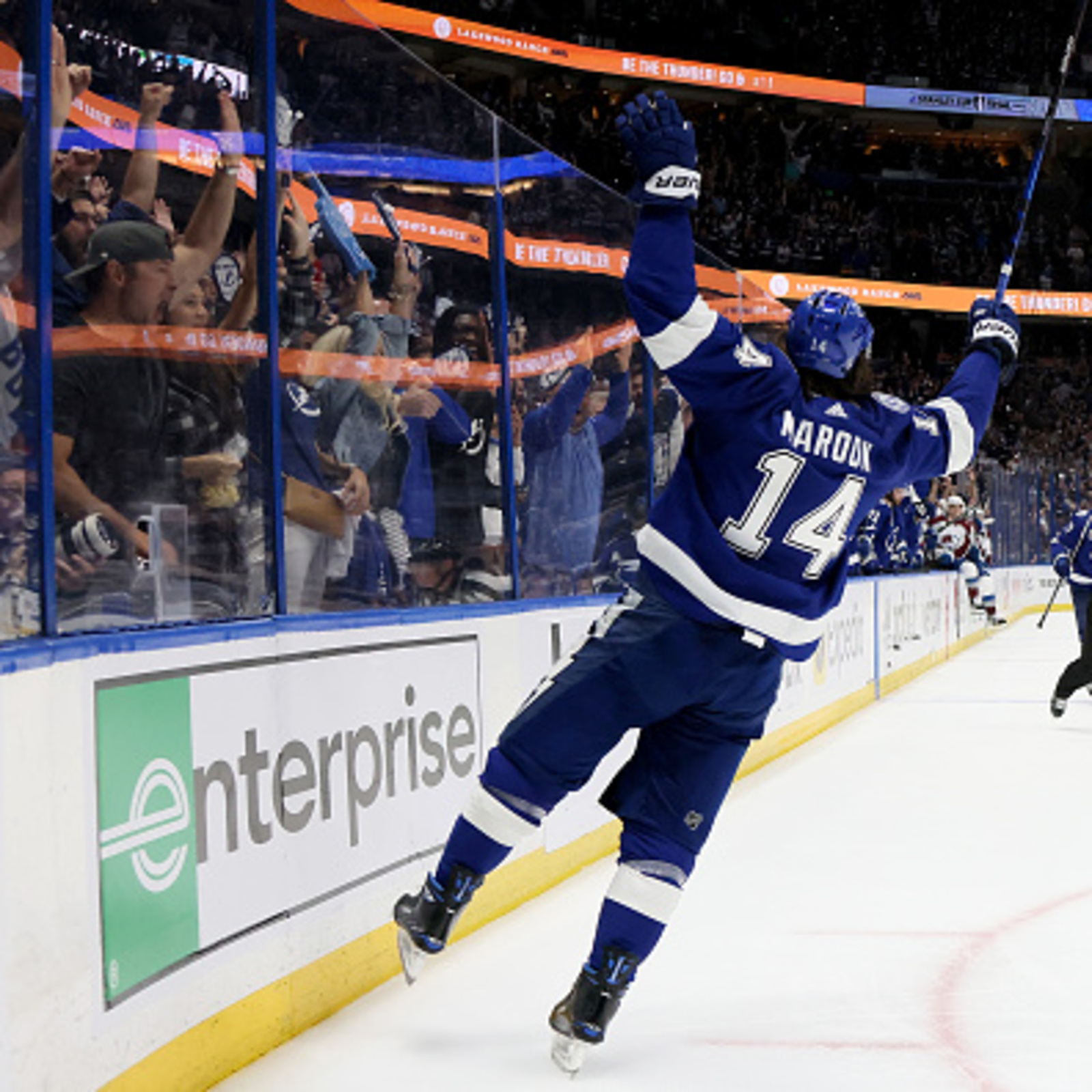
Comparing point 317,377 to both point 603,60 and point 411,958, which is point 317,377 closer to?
point 411,958

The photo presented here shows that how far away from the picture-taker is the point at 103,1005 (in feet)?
6.90

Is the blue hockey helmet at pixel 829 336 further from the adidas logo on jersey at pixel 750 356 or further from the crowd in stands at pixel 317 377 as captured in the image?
the crowd in stands at pixel 317 377

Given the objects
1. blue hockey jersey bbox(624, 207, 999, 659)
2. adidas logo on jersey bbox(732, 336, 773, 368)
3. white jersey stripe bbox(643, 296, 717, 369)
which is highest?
white jersey stripe bbox(643, 296, 717, 369)

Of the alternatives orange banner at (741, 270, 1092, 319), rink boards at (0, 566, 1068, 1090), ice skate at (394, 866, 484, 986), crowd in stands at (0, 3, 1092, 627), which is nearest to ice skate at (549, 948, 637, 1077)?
ice skate at (394, 866, 484, 986)

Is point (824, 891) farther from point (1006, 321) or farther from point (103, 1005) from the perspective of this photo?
point (103, 1005)

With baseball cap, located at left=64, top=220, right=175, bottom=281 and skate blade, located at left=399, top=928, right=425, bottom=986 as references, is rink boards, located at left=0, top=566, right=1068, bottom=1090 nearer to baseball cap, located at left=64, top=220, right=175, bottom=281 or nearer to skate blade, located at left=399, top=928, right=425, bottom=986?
skate blade, located at left=399, top=928, right=425, bottom=986

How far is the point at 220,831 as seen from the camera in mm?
2512

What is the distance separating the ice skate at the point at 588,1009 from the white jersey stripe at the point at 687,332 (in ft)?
3.35

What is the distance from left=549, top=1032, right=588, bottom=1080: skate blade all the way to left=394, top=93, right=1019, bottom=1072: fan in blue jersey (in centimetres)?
8

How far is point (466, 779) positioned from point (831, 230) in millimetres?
24814

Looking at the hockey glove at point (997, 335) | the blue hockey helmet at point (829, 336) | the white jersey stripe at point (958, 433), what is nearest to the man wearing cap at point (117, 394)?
the blue hockey helmet at point (829, 336)

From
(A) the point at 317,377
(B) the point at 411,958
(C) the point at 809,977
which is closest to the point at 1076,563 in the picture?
(C) the point at 809,977

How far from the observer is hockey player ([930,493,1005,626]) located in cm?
1498

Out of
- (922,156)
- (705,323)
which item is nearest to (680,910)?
(705,323)
